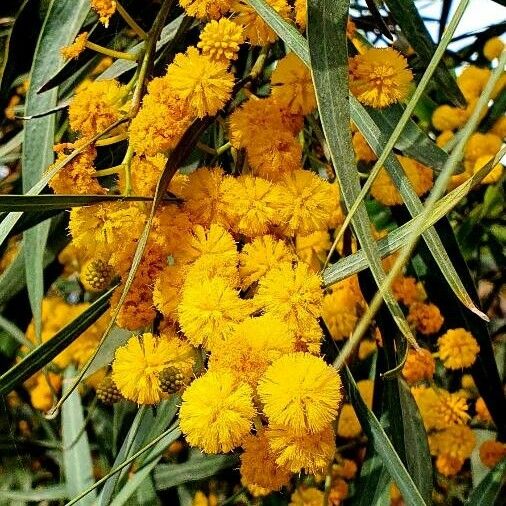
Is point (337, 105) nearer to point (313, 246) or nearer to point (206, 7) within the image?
point (206, 7)

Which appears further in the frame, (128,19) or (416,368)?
(416,368)

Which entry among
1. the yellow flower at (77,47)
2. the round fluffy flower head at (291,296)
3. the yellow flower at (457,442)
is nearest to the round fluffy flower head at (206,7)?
the yellow flower at (77,47)

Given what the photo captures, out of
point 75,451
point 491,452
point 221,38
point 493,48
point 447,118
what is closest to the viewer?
point 221,38

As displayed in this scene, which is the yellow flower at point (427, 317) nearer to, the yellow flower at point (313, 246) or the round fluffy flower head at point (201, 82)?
the yellow flower at point (313, 246)

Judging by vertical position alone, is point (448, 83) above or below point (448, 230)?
above

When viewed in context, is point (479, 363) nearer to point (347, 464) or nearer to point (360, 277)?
point (360, 277)

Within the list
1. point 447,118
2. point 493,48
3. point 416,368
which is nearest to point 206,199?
point 416,368

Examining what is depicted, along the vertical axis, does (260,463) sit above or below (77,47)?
below

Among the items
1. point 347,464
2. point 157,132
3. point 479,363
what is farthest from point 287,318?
point 347,464
